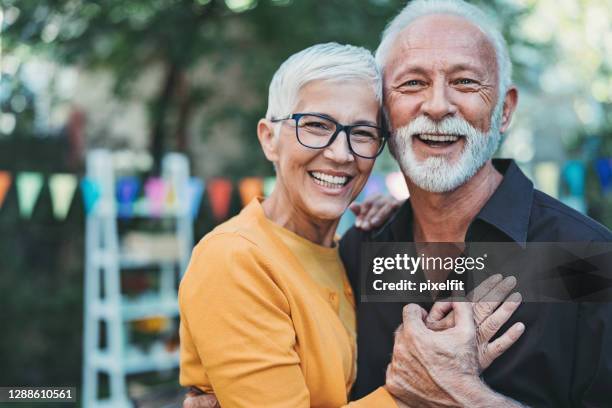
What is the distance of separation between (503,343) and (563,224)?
40cm

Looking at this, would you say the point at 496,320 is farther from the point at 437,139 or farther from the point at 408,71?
the point at 408,71

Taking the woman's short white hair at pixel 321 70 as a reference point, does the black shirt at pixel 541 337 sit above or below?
below

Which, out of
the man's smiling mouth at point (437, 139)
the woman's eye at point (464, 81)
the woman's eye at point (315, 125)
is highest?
the woman's eye at point (464, 81)

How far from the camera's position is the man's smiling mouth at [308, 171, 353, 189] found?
1.95 m

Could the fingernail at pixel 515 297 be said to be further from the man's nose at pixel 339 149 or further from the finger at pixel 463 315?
the man's nose at pixel 339 149

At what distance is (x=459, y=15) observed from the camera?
6.76 feet

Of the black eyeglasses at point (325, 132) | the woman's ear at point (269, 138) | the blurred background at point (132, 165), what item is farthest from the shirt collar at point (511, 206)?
the blurred background at point (132, 165)

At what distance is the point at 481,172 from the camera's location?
6.77 ft

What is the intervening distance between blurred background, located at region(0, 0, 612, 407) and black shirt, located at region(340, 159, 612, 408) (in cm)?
316

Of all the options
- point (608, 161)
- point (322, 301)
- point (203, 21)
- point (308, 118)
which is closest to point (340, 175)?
point (308, 118)

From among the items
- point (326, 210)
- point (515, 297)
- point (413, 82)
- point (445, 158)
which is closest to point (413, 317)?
point (515, 297)

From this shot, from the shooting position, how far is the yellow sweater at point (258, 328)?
65.7 inches

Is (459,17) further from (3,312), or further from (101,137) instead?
(101,137)

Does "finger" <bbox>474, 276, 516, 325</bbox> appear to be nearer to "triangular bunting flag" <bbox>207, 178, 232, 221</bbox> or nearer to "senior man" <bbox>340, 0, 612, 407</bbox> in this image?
"senior man" <bbox>340, 0, 612, 407</bbox>
